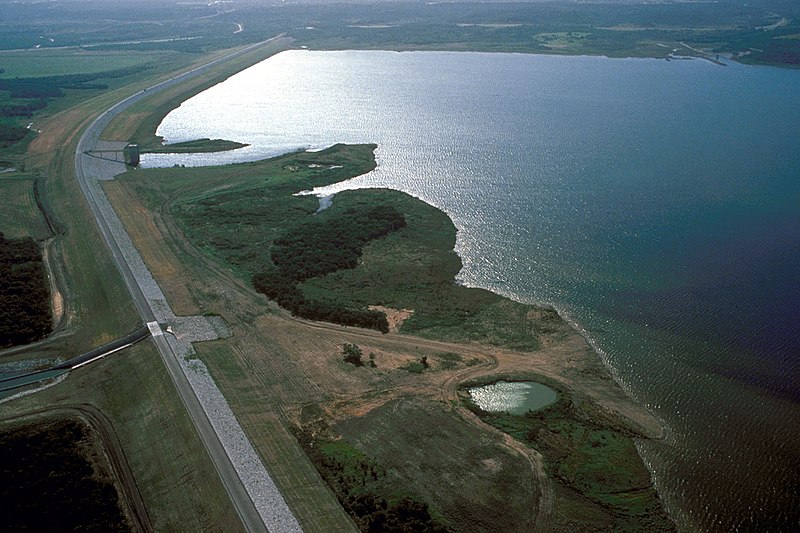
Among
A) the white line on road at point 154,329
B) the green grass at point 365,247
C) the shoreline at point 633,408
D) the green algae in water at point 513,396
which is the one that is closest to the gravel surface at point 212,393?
the white line on road at point 154,329

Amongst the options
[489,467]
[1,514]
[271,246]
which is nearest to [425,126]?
[271,246]

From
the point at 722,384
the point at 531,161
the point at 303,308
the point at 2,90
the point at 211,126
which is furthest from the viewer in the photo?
the point at 2,90

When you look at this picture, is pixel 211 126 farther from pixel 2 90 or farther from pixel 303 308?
pixel 303 308

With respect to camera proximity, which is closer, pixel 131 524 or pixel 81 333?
→ pixel 131 524

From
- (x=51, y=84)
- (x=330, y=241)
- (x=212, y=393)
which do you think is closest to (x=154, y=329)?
(x=212, y=393)

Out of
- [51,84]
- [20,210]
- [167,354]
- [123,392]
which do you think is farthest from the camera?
[51,84]

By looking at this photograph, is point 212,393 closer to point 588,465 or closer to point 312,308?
point 312,308
